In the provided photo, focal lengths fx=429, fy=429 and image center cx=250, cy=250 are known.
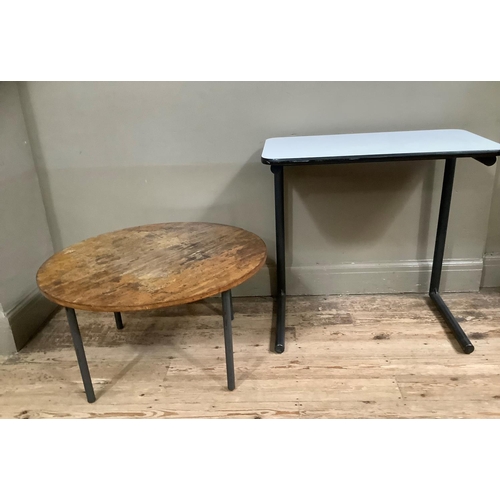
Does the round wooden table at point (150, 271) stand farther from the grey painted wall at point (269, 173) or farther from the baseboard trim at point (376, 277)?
the baseboard trim at point (376, 277)

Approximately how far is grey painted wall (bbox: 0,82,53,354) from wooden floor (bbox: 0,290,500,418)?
12 centimetres

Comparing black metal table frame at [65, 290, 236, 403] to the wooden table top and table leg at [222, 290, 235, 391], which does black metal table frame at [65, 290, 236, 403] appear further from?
the wooden table top

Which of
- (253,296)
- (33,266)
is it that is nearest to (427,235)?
(253,296)

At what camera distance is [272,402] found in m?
1.63

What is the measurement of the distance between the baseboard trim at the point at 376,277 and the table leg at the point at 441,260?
0.29 ft

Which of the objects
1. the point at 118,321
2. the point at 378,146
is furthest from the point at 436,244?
the point at 118,321

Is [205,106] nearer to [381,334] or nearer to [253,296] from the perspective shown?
[253,296]

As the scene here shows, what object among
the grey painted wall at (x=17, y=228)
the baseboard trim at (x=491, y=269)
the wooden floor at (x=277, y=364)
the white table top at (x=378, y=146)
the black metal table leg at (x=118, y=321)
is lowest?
the wooden floor at (x=277, y=364)

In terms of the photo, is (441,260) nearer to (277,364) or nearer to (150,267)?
(277,364)

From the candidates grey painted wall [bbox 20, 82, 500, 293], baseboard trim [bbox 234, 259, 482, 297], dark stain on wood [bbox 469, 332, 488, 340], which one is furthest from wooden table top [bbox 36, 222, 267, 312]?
dark stain on wood [bbox 469, 332, 488, 340]

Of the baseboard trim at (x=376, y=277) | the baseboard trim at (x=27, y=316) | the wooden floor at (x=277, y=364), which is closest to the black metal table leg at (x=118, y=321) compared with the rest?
the wooden floor at (x=277, y=364)

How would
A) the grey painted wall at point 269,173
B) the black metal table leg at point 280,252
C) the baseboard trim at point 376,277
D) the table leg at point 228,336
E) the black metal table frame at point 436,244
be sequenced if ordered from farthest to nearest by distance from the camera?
the baseboard trim at point 376,277 < the grey painted wall at point 269,173 < the black metal table leg at point 280,252 < the black metal table frame at point 436,244 < the table leg at point 228,336

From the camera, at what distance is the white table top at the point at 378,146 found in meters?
1.60

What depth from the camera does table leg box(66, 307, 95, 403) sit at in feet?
5.17
